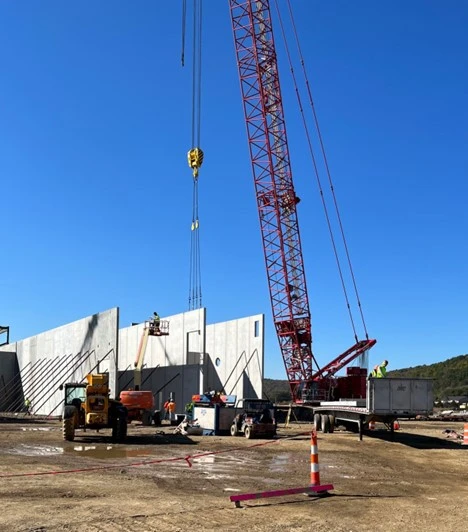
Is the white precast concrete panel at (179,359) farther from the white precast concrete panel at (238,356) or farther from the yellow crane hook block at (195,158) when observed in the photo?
the yellow crane hook block at (195,158)

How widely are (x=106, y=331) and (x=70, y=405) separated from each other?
1960 centimetres

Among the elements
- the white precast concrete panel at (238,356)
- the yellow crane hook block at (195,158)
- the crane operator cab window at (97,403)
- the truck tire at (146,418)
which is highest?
the yellow crane hook block at (195,158)

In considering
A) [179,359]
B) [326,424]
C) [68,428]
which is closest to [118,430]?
[68,428]

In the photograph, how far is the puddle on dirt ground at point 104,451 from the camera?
1769 centimetres

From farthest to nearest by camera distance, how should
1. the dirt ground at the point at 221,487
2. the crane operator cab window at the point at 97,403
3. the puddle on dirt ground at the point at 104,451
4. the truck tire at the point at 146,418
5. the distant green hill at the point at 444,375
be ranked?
1. the distant green hill at the point at 444,375
2. the truck tire at the point at 146,418
3. the crane operator cab window at the point at 97,403
4. the puddle on dirt ground at the point at 104,451
5. the dirt ground at the point at 221,487

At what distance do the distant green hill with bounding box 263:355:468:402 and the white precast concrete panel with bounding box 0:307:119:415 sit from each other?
61449 millimetres

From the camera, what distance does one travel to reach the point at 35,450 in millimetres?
19203

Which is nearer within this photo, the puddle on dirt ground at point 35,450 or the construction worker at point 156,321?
the puddle on dirt ground at point 35,450

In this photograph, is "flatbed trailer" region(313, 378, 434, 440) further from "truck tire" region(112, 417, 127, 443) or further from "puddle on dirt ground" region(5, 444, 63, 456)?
"puddle on dirt ground" region(5, 444, 63, 456)

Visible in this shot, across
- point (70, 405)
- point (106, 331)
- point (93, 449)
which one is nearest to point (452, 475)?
point (93, 449)

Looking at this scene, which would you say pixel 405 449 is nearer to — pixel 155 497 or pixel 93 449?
pixel 93 449

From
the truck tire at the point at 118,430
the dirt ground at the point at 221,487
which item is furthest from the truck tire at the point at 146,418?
the dirt ground at the point at 221,487

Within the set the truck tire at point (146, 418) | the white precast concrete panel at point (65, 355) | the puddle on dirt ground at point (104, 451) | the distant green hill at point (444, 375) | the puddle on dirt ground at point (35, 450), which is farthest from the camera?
the distant green hill at point (444, 375)

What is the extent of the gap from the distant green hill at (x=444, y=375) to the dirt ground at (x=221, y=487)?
95.4 meters
